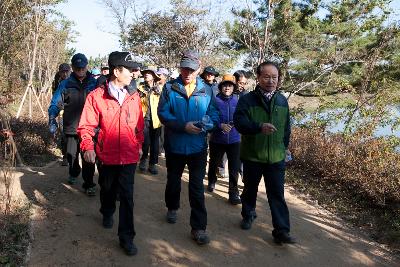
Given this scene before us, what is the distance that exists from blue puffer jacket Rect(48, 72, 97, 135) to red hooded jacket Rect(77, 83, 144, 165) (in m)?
1.71

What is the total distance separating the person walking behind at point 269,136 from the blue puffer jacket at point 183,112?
378 millimetres

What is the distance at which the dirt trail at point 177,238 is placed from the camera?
371 cm

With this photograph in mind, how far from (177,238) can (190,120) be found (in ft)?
4.29

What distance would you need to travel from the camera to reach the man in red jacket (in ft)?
11.8

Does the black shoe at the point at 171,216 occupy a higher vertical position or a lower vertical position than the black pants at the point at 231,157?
lower

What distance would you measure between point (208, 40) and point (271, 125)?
1554 cm

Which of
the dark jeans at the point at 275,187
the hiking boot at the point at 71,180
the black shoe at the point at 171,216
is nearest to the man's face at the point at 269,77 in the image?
the dark jeans at the point at 275,187

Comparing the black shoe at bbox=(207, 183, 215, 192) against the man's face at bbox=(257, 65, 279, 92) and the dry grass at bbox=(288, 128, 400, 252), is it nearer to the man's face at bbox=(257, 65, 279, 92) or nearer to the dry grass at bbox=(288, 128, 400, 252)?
the dry grass at bbox=(288, 128, 400, 252)

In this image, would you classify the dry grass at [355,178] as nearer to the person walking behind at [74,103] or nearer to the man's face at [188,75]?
the man's face at [188,75]

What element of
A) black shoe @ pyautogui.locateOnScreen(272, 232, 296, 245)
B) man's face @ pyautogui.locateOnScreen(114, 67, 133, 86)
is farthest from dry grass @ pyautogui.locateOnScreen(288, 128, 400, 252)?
man's face @ pyautogui.locateOnScreen(114, 67, 133, 86)

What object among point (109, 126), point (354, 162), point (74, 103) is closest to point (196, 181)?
point (109, 126)

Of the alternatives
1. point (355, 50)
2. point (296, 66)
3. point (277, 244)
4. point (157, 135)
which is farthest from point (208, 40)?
point (277, 244)

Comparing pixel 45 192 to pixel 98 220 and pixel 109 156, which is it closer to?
pixel 98 220

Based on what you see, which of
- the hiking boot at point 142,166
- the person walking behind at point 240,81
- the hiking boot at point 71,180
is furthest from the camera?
the hiking boot at point 142,166
